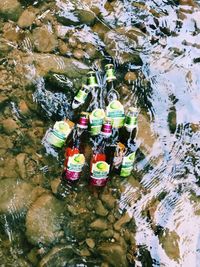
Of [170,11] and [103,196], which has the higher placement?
[170,11]

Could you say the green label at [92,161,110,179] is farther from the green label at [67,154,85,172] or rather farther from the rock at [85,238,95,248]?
the rock at [85,238,95,248]

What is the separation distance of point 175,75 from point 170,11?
3.12ft

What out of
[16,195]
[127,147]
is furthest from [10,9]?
[16,195]

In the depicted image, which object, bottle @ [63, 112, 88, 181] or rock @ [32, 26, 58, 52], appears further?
rock @ [32, 26, 58, 52]

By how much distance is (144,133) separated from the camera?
4.66 metres

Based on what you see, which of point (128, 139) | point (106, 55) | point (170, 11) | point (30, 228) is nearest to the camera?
point (30, 228)

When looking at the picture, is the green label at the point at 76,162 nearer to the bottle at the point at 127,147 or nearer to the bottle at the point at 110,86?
the bottle at the point at 127,147

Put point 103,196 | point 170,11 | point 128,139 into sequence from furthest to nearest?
point 170,11, point 128,139, point 103,196

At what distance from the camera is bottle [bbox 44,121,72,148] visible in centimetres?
427

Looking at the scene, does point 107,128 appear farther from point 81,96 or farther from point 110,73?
point 110,73

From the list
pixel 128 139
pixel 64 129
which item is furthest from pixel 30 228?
pixel 128 139

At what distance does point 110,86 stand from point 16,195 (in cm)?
159

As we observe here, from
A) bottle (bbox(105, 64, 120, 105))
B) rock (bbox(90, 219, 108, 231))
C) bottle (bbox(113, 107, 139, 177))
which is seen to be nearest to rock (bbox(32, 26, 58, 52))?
bottle (bbox(105, 64, 120, 105))

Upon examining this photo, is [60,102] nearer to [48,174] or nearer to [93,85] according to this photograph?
[93,85]
